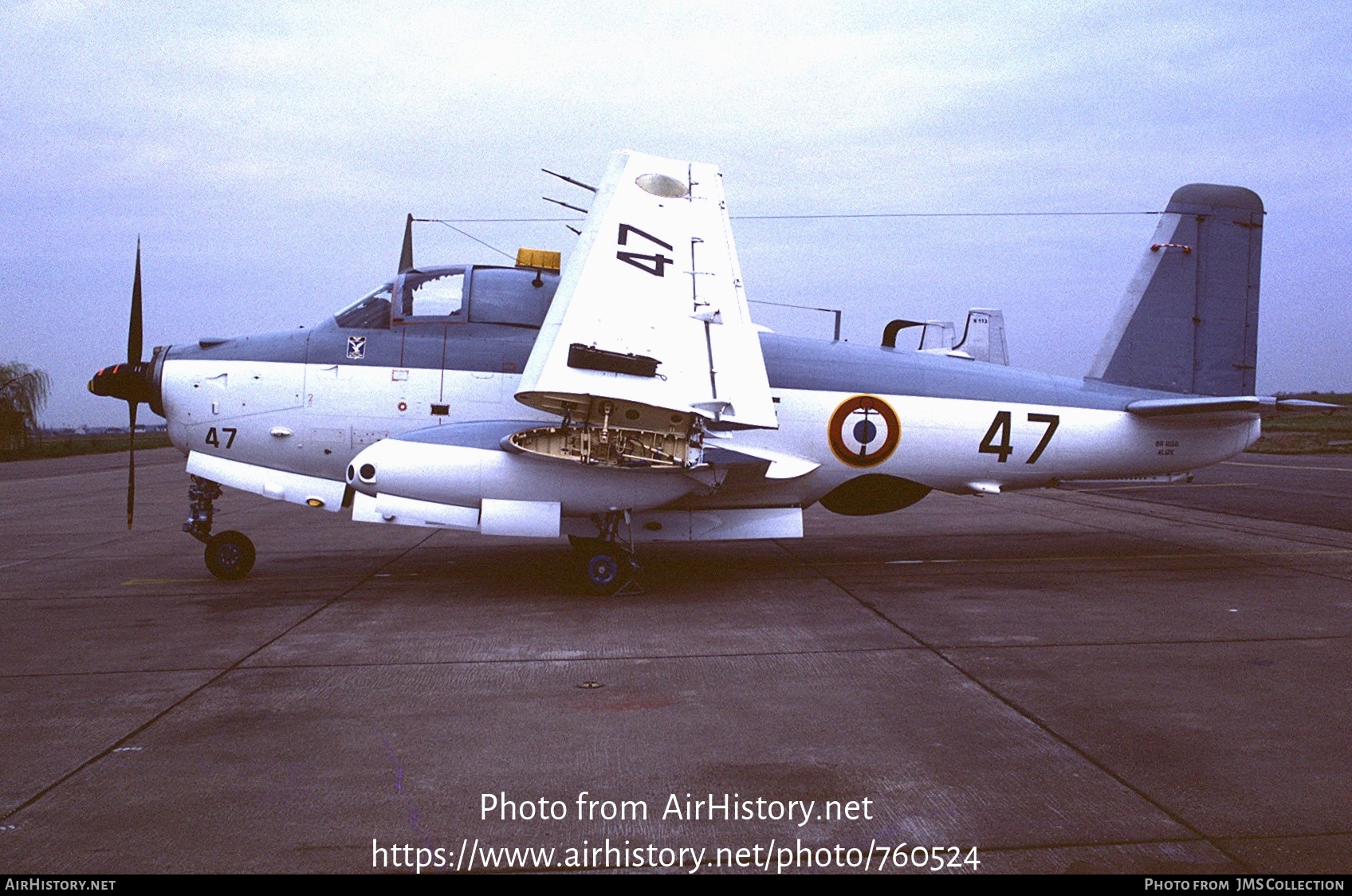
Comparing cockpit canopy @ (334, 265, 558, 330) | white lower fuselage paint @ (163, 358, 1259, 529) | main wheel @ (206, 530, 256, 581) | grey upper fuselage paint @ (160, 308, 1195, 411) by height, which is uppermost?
cockpit canopy @ (334, 265, 558, 330)

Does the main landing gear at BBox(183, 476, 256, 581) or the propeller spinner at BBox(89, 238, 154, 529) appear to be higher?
the propeller spinner at BBox(89, 238, 154, 529)

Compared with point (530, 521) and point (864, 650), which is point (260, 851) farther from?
point (530, 521)

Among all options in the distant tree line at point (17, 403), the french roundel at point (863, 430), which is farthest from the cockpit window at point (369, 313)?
the distant tree line at point (17, 403)

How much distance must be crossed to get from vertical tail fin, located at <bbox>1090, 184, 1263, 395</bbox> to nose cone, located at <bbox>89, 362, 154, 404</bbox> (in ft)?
35.9

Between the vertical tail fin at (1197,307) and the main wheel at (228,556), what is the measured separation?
33.4 ft

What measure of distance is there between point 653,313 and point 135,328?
5853mm

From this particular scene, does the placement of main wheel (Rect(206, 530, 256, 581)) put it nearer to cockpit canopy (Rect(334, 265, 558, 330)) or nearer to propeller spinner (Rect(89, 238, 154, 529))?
propeller spinner (Rect(89, 238, 154, 529))

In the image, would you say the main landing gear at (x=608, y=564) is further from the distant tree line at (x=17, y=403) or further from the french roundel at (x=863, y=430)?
the distant tree line at (x=17, y=403)

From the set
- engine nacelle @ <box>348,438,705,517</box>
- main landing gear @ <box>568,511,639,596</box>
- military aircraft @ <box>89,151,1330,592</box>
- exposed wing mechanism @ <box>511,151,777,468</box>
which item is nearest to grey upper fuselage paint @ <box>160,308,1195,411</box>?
military aircraft @ <box>89,151,1330,592</box>

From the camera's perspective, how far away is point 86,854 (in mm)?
4008

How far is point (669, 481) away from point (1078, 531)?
815 centimetres

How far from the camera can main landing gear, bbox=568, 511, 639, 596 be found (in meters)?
9.80

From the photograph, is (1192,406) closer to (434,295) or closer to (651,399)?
(651,399)

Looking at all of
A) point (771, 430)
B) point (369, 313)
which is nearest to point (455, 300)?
point (369, 313)
